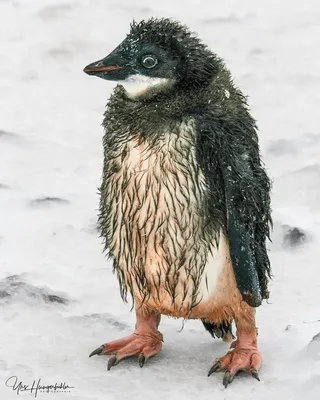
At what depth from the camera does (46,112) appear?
461cm

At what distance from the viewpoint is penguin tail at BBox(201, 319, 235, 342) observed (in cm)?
295

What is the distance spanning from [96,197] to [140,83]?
1335mm

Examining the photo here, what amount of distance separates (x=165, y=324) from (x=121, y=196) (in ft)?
1.93

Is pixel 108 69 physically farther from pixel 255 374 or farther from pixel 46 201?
pixel 46 201

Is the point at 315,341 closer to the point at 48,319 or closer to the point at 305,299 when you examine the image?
the point at 305,299

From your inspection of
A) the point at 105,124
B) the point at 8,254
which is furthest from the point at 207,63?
the point at 8,254

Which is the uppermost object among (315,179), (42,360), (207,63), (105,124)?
(207,63)

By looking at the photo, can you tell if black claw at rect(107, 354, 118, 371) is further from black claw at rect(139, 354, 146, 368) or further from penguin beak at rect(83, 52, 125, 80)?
penguin beak at rect(83, 52, 125, 80)

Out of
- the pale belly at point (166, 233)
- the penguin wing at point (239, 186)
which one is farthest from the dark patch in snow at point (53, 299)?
the penguin wing at point (239, 186)

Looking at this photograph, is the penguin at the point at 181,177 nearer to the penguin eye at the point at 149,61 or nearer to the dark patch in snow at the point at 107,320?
the penguin eye at the point at 149,61

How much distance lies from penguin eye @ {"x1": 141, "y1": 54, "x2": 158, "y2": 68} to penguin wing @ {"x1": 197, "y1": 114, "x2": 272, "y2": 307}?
186 mm

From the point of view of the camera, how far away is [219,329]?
9.71ft

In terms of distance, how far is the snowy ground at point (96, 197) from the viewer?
284cm

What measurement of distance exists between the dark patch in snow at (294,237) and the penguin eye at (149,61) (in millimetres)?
1133
